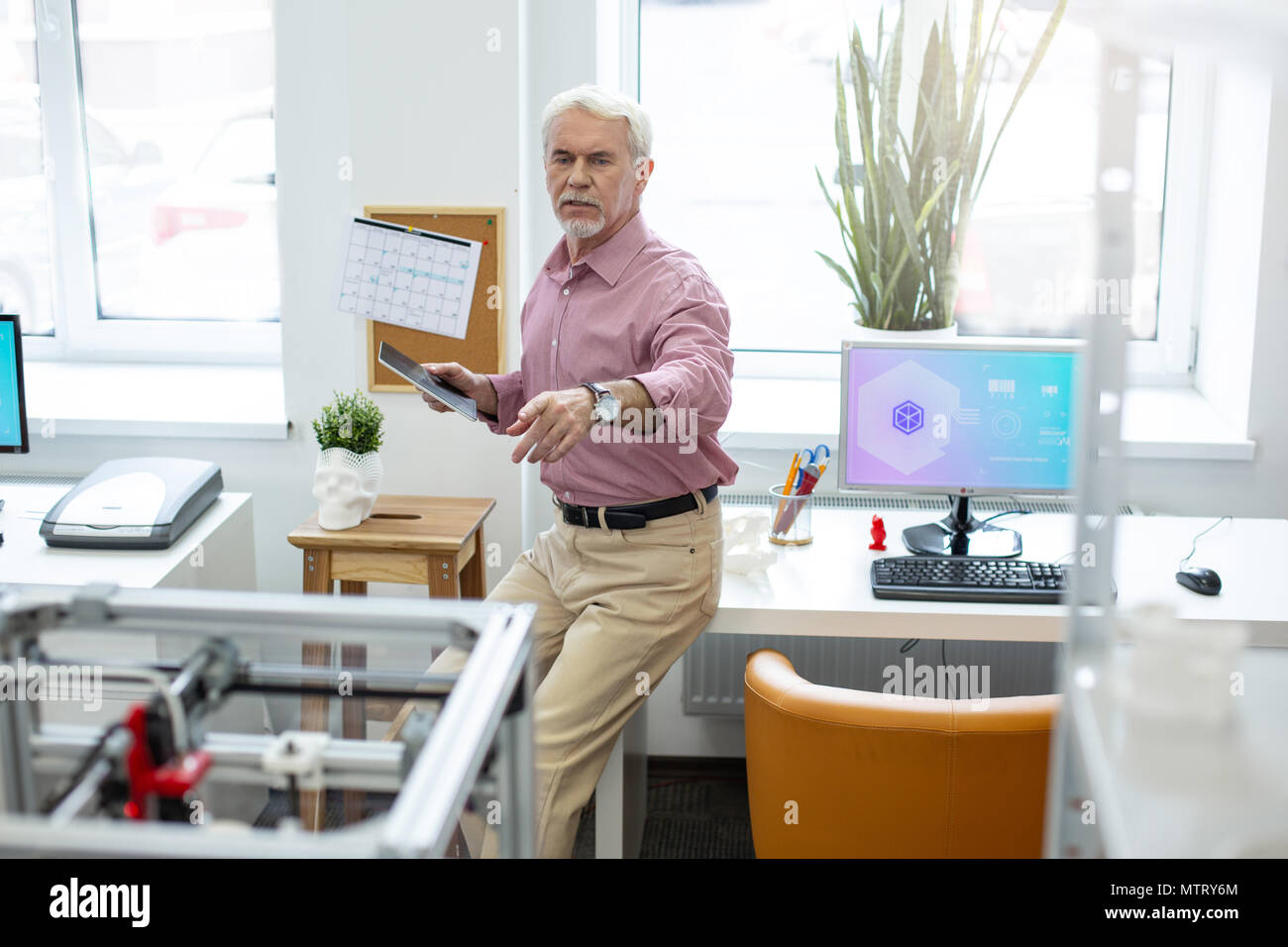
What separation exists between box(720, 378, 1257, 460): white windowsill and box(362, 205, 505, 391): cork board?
612 millimetres

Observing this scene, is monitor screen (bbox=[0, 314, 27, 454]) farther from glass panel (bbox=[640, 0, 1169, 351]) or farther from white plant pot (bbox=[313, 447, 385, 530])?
glass panel (bbox=[640, 0, 1169, 351])

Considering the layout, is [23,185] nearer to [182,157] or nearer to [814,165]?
[182,157]

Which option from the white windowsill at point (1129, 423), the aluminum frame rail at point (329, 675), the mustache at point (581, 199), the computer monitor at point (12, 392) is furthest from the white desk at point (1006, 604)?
the computer monitor at point (12, 392)

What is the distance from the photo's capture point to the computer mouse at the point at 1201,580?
7.33 ft

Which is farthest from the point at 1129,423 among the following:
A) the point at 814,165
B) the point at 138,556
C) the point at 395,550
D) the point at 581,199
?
the point at 138,556

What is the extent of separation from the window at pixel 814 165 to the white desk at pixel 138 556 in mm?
1492

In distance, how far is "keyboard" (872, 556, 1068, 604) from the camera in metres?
2.25

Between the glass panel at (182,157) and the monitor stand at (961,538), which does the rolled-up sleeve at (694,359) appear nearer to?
the monitor stand at (961,538)

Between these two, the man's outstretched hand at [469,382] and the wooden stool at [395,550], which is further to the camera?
the wooden stool at [395,550]

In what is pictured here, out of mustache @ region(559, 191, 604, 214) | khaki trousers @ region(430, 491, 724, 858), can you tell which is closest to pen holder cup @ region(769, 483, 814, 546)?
khaki trousers @ region(430, 491, 724, 858)

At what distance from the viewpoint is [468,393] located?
2389 mm

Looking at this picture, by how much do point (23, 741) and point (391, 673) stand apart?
33 cm
